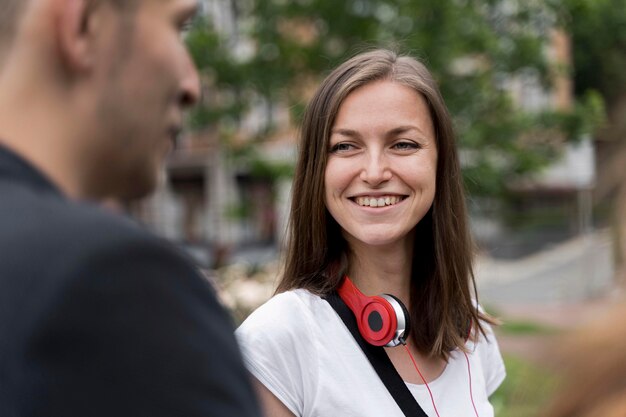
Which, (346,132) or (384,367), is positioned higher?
(346,132)

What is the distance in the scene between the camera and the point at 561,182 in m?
21.6

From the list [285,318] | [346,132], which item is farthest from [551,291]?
[285,318]

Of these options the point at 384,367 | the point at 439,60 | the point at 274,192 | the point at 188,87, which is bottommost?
the point at 274,192

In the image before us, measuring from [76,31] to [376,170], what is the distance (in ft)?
3.50

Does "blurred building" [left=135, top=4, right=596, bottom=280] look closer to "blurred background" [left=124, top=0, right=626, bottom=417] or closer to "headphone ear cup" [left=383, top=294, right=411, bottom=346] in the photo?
"blurred background" [left=124, top=0, right=626, bottom=417]

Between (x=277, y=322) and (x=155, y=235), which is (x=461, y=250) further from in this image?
(x=155, y=235)

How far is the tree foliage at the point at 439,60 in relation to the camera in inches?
290

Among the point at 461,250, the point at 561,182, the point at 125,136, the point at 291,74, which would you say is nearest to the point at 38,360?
the point at 125,136

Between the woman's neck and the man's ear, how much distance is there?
1134 millimetres

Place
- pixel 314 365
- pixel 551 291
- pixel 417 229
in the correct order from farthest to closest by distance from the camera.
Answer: pixel 551 291, pixel 417 229, pixel 314 365

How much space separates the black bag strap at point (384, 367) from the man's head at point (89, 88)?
3.07 feet

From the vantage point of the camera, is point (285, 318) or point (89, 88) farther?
point (285, 318)

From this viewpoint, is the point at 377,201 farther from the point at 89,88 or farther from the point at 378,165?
the point at 89,88

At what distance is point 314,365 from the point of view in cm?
160
